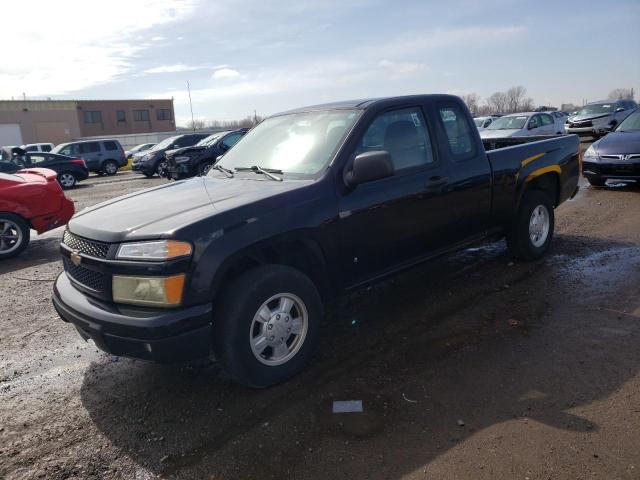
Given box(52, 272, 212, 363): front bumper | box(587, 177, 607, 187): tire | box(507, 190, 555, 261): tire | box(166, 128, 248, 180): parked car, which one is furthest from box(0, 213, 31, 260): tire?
box(587, 177, 607, 187): tire

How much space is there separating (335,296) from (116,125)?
3103 inches

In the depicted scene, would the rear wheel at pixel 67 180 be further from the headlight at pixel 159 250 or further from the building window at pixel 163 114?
the building window at pixel 163 114

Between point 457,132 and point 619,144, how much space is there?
6.87 m

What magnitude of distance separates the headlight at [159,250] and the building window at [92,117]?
77.1m

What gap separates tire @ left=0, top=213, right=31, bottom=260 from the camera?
24.5 ft

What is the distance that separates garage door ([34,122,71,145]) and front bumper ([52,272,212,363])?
71203 mm

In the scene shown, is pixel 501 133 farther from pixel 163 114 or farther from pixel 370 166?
pixel 163 114

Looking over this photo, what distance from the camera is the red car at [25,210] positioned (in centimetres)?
741

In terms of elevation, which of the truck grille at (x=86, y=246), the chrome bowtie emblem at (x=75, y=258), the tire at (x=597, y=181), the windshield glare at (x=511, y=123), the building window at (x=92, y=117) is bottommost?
the tire at (x=597, y=181)

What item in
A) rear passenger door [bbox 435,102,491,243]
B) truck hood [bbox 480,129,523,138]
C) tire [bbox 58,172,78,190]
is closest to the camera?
rear passenger door [bbox 435,102,491,243]

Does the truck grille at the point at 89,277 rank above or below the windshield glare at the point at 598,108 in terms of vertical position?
below

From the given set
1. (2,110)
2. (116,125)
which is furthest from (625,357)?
(116,125)

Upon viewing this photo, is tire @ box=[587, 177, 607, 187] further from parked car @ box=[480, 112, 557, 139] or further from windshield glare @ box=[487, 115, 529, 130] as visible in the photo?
windshield glare @ box=[487, 115, 529, 130]

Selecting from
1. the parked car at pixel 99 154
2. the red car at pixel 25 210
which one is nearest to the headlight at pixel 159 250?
the red car at pixel 25 210
